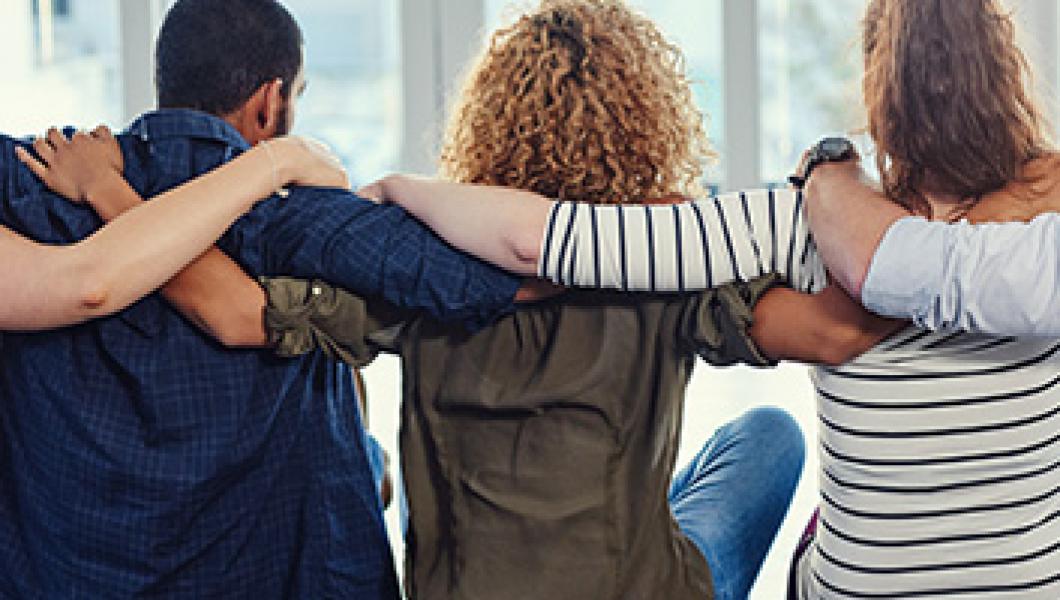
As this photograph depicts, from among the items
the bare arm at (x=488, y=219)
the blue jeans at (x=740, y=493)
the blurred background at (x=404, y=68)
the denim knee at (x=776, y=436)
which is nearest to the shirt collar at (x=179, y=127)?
the bare arm at (x=488, y=219)

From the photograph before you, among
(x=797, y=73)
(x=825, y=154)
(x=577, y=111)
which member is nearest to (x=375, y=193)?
(x=577, y=111)

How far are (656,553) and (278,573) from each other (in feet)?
1.32

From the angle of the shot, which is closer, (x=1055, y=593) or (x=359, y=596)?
(x=1055, y=593)

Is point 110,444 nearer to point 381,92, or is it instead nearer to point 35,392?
point 35,392

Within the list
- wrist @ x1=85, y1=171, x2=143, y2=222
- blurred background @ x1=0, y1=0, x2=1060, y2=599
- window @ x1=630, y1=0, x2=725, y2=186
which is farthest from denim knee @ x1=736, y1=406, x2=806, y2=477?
window @ x1=630, y1=0, x2=725, y2=186

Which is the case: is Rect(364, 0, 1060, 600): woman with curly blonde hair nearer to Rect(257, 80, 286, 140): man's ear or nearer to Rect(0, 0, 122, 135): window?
Rect(257, 80, 286, 140): man's ear

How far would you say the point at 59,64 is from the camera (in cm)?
508

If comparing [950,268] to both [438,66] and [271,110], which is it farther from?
[438,66]

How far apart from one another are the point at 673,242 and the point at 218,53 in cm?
55

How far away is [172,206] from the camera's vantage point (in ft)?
4.01

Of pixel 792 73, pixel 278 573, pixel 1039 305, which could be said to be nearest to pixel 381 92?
pixel 792 73

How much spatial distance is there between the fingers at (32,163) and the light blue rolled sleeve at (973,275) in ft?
2.57

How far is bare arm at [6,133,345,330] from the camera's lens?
3.94 feet

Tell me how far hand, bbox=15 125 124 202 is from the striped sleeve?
0.43 metres
